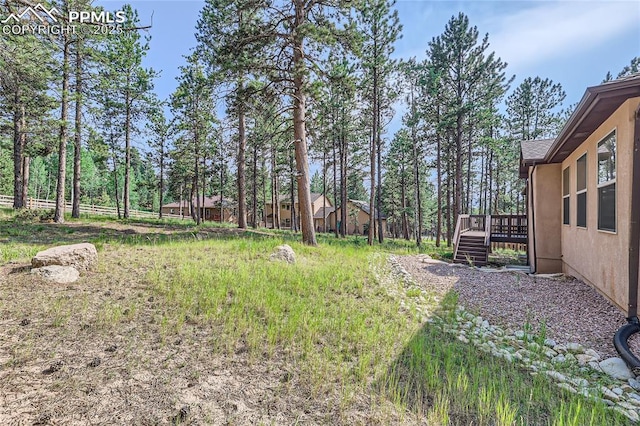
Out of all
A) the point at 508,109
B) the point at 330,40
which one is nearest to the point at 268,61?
the point at 330,40

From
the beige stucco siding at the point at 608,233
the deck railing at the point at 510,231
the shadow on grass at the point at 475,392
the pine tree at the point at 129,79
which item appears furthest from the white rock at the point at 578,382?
the pine tree at the point at 129,79

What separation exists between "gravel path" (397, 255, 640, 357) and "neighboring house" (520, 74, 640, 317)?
0.33 metres

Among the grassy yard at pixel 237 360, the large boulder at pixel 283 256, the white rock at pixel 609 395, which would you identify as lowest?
the white rock at pixel 609 395

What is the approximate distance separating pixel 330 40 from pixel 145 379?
9.41 m

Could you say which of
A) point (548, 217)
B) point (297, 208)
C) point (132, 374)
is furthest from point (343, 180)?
point (132, 374)

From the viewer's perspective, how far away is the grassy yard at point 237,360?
223 cm

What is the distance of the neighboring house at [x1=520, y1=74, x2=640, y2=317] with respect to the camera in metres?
4.09

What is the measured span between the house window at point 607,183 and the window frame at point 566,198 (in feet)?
8.26

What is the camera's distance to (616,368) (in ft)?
10.5

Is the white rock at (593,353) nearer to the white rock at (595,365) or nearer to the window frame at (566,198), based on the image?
the white rock at (595,365)

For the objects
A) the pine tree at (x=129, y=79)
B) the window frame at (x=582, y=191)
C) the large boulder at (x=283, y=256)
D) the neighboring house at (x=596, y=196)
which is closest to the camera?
the neighboring house at (x=596, y=196)

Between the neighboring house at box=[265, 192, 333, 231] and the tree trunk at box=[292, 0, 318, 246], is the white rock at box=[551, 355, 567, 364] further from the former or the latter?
the neighboring house at box=[265, 192, 333, 231]

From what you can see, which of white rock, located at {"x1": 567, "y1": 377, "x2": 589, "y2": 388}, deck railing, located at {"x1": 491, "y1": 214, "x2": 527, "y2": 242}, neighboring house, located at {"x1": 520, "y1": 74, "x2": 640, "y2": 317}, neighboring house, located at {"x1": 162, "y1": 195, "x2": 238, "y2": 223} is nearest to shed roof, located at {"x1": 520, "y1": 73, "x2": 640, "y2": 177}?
neighboring house, located at {"x1": 520, "y1": 74, "x2": 640, "y2": 317}

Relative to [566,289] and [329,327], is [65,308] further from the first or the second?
[566,289]
